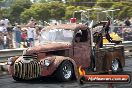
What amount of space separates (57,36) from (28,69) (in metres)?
1.84

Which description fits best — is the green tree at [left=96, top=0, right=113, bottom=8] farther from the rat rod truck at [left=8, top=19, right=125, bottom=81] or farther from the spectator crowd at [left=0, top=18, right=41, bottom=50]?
the rat rod truck at [left=8, top=19, right=125, bottom=81]

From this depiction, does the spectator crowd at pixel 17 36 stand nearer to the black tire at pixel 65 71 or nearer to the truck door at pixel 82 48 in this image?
the truck door at pixel 82 48

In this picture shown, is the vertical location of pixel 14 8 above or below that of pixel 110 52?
above

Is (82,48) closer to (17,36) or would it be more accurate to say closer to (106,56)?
(106,56)

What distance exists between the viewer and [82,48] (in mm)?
13328

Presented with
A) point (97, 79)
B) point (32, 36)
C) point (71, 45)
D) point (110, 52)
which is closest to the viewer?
point (97, 79)

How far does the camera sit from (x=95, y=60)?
13477 millimetres

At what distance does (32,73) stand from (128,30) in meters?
14.6

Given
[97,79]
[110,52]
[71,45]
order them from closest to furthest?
1. [97,79]
2. [71,45]
3. [110,52]

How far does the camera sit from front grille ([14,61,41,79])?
1200cm

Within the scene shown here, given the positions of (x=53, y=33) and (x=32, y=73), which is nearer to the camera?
(x=32, y=73)

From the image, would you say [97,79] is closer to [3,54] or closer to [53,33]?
[53,33]

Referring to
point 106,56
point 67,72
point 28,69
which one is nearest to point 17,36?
point 106,56

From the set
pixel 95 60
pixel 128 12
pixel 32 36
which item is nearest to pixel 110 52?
pixel 95 60
